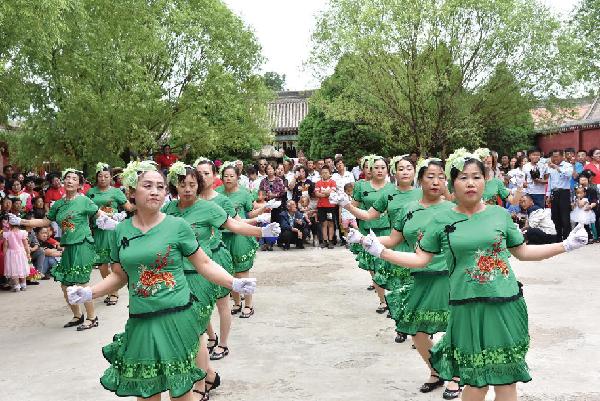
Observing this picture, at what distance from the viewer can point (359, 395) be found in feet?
18.3

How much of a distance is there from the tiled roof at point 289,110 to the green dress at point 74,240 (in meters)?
34.7

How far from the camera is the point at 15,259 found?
37.9ft

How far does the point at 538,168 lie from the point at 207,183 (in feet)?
36.1

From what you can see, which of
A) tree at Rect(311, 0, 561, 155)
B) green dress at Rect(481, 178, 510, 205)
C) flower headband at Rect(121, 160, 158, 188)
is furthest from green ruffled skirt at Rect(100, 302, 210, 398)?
tree at Rect(311, 0, 561, 155)

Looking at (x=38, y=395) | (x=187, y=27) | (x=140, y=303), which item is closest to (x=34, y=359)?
(x=38, y=395)

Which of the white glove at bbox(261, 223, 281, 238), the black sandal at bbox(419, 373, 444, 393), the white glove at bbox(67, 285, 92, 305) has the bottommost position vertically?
the black sandal at bbox(419, 373, 444, 393)

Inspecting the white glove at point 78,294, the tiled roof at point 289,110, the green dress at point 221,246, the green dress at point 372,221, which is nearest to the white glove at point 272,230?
the green dress at point 221,246

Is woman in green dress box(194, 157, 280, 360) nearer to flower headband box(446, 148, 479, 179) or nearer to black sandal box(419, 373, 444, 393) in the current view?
black sandal box(419, 373, 444, 393)

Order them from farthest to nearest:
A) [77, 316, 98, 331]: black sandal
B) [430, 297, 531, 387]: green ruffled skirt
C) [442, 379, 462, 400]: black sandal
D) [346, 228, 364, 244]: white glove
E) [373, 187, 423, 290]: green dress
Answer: [77, 316, 98, 331]: black sandal → [373, 187, 423, 290]: green dress → [442, 379, 462, 400]: black sandal → [346, 228, 364, 244]: white glove → [430, 297, 531, 387]: green ruffled skirt

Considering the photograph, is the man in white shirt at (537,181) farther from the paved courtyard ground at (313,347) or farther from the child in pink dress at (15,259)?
the child in pink dress at (15,259)

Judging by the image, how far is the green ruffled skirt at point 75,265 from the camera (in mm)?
8258

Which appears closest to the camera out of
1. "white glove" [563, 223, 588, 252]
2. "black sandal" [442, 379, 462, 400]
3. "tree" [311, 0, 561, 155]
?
"white glove" [563, 223, 588, 252]

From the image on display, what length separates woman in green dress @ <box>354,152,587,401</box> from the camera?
4059 millimetres

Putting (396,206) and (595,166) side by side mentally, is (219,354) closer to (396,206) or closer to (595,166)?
(396,206)
